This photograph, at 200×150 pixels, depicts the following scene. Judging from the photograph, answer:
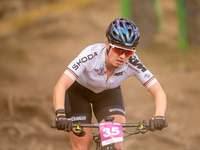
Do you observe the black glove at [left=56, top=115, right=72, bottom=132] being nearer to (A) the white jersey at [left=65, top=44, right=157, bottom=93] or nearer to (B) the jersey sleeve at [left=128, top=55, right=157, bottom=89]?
(A) the white jersey at [left=65, top=44, right=157, bottom=93]

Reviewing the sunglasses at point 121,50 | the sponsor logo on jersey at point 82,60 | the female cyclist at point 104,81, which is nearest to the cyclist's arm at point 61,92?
the female cyclist at point 104,81

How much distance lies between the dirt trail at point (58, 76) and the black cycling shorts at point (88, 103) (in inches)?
127

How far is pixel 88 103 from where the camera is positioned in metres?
4.32

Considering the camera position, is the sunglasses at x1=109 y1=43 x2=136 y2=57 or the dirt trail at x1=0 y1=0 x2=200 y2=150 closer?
the sunglasses at x1=109 y1=43 x2=136 y2=57

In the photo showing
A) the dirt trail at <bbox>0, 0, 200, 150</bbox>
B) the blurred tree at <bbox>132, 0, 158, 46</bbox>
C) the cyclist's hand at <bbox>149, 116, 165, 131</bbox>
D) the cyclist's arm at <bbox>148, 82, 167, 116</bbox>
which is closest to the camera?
the cyclist's hand at <bbox>149, 116, 165, 131</bbox>

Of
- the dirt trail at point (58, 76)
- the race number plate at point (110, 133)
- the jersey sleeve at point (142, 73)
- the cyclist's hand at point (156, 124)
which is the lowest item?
the race number plate at point (110, 133)

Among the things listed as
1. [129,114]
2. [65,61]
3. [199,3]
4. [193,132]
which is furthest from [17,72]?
[199,3]

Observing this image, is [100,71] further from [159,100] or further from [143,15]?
[143,15]

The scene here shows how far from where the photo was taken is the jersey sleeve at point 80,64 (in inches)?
149

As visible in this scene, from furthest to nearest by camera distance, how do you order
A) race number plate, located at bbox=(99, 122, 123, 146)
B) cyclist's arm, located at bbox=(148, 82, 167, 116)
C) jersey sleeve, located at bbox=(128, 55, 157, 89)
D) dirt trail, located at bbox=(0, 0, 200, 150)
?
dirt trail, located at bbox=(0, 0, 200, 150), jersey sleeve, located at bbox=(128, 55, 157, 89), cyclist's arm, located at bbox=(148, 82, 167, 116), race number plate, located at bbox=(99, 122, 123, 146)

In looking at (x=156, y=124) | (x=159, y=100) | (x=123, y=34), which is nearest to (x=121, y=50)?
(x=123, y=34)

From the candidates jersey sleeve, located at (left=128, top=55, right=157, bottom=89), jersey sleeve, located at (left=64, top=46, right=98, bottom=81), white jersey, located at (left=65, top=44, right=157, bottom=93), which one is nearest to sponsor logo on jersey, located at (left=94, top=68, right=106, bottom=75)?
white jersey, located at (left=65, top=44, right=157, bottom=93)

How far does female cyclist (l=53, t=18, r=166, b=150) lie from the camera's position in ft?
11.9

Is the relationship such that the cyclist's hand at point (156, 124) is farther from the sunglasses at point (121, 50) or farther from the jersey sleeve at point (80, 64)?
the jersey sleeve at point (80, 64)
